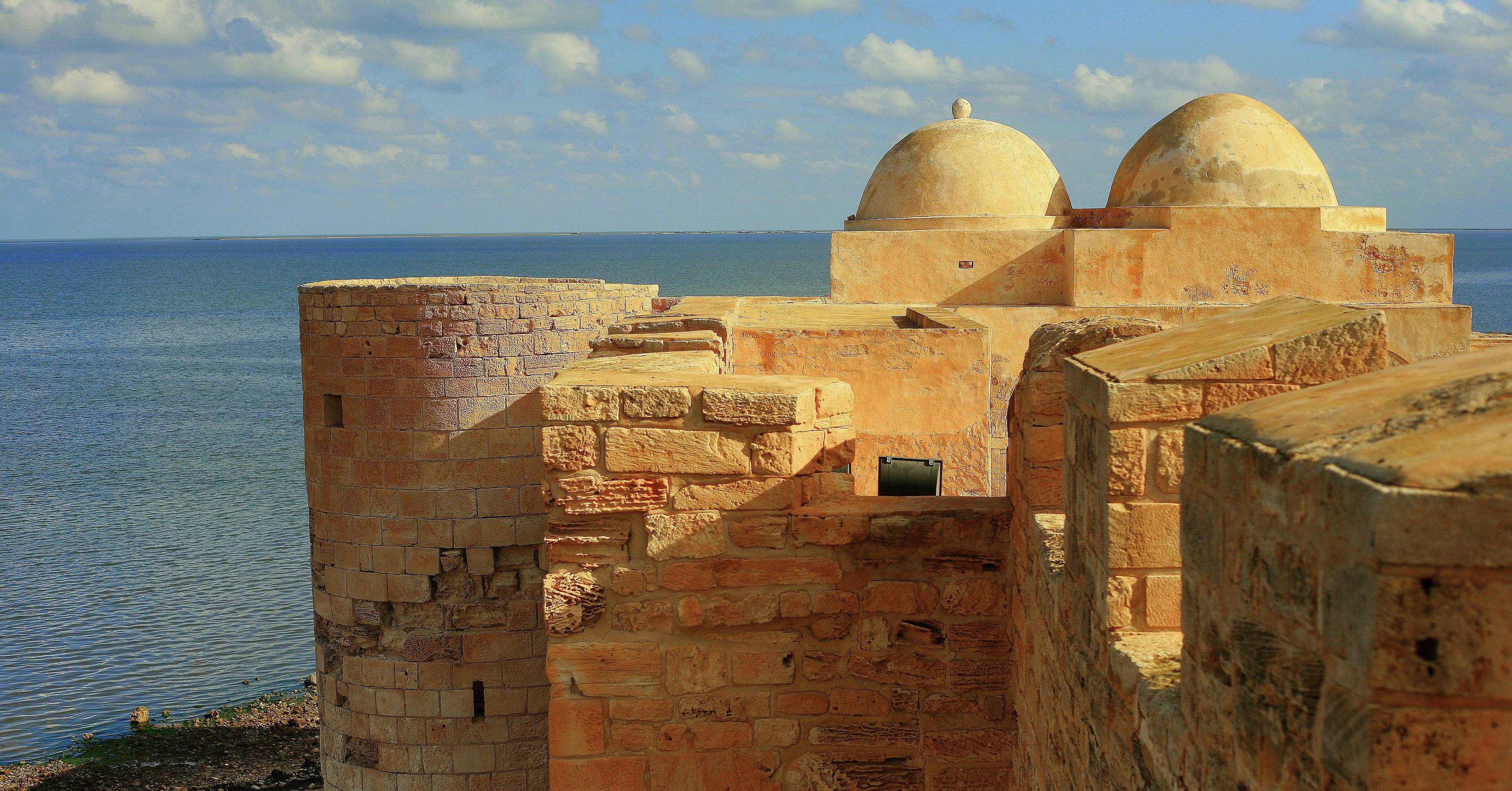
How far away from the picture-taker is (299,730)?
604 inches

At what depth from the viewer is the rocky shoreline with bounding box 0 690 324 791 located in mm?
14023

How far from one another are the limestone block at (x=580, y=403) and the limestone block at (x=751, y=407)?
298 mm

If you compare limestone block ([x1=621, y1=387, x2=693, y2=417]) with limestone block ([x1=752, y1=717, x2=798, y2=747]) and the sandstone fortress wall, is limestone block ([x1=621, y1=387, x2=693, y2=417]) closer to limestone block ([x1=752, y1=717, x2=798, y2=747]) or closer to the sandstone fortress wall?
the sandstone fortress wall

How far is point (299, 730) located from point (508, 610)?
862cm

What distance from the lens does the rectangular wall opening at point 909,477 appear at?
6598 mm

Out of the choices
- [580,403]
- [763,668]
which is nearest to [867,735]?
[763,668]

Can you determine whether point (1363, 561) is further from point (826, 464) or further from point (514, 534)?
point (514, 534)

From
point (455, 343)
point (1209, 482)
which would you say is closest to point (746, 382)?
point (1209, 482)

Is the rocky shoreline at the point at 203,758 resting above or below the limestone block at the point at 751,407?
below

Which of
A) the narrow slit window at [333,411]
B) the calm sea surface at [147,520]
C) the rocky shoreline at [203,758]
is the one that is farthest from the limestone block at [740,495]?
the calm sea surface at [147,520]

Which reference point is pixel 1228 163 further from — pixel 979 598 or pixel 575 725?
pixel 575 725

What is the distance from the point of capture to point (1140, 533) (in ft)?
8.70

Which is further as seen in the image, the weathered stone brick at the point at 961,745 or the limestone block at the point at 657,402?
the weathered stone brick at the point at 961,745

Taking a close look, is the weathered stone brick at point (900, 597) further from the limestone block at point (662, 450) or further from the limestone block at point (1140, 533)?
the limestone block at point (1140, 533)
